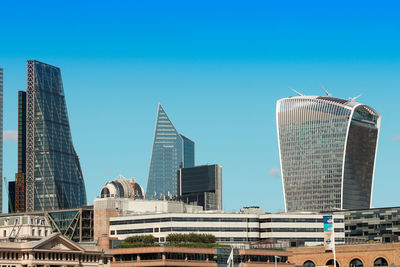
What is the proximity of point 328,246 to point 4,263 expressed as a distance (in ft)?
273

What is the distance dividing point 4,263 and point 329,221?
8393 cm

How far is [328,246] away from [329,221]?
4985 millimetres

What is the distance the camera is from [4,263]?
654 feet

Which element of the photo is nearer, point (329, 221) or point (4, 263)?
point (329, 221)

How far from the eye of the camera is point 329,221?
163 m

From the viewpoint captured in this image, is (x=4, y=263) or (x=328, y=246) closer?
(x=328, y=246)

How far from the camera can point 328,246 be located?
162 meters

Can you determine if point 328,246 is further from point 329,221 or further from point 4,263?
point 4,263

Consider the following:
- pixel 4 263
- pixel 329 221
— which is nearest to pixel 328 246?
pixel 329 221
